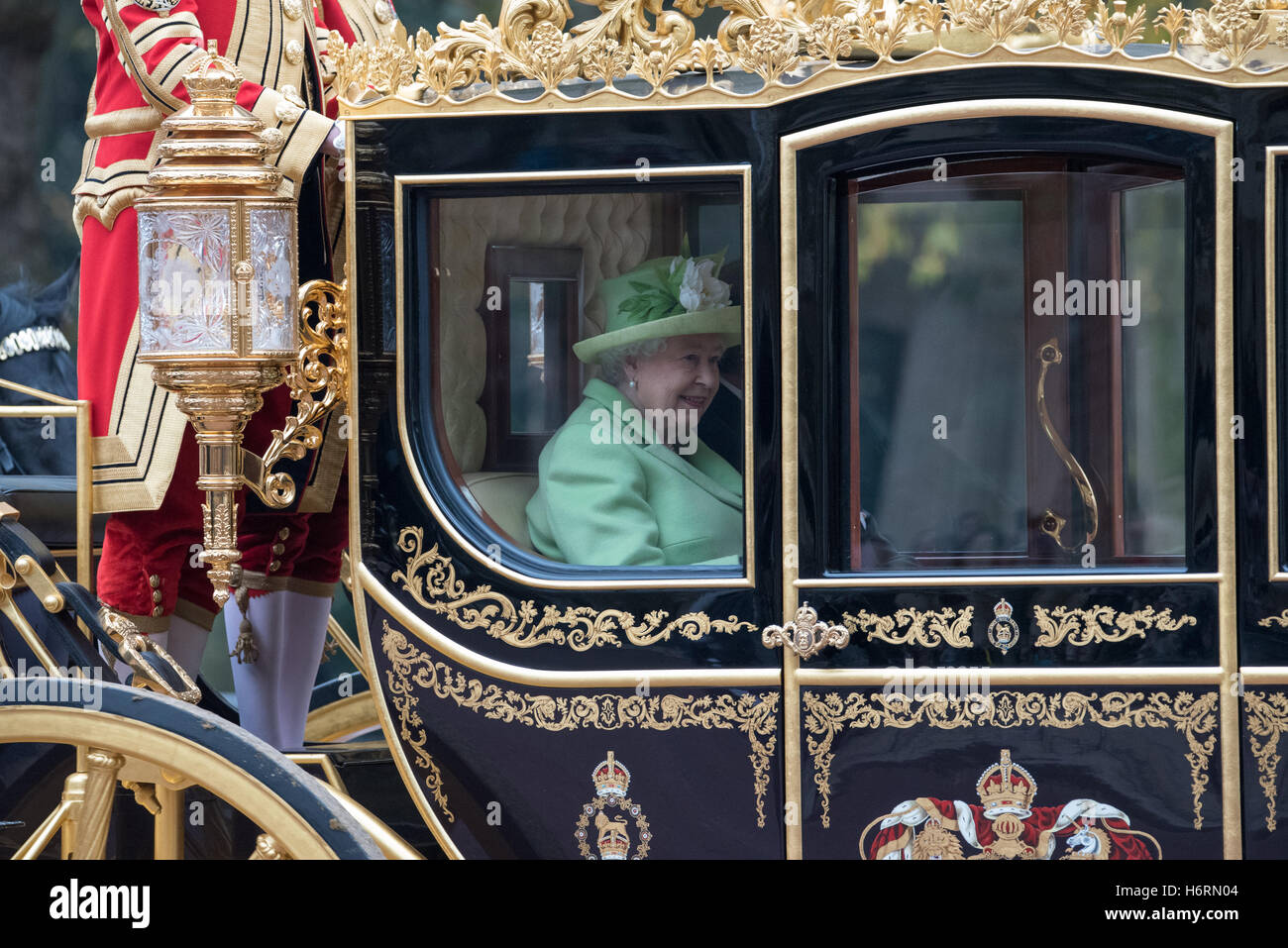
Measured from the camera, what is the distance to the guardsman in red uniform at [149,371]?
8.91 ft

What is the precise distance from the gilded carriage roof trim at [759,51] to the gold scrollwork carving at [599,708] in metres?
0.99

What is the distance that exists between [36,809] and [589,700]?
1.20 m

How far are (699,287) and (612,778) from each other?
34.1 inches

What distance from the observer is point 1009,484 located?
236 cm

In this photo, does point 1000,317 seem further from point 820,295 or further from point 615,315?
point 615,315

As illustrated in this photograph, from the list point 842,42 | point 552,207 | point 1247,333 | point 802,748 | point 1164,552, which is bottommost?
point 802,748

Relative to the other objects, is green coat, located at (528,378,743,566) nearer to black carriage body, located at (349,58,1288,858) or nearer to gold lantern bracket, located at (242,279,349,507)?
black carriage body, located at (349,58,1288,858)

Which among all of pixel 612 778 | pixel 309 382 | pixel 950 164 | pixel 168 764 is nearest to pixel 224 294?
pixel 309 382

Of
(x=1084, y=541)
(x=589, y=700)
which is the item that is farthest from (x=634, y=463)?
(x=1084, y=541)

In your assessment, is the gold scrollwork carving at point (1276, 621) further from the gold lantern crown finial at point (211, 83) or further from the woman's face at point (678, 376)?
the gold lantern crown finial at point (211, 83)

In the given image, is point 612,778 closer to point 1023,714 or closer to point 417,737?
point 417,737

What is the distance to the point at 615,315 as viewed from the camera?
2.46 m

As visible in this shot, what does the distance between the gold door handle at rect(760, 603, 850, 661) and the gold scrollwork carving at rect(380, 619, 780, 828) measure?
9 centimetres

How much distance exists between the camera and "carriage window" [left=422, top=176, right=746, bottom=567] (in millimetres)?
2432
